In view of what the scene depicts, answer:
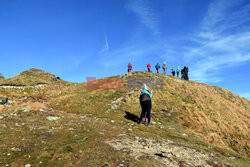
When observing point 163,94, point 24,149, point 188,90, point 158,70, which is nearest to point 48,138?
point 24,149

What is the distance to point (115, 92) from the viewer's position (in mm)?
24547

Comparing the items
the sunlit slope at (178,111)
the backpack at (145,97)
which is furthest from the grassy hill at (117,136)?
the backpack at (145,97)

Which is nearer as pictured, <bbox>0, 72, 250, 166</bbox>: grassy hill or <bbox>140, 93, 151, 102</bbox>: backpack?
<bbox>0, 72, 250, 166</bbox>: grassy hill

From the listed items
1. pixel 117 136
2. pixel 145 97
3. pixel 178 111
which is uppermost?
pixel 145 97

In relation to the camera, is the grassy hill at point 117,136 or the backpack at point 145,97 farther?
the backpack at point 145,97

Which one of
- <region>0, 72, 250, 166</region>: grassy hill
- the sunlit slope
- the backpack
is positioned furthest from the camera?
the sunlit slope

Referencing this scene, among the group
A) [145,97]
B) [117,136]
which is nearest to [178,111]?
[145,97]

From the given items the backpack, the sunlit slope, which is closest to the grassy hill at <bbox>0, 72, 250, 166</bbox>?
the sunlit slope

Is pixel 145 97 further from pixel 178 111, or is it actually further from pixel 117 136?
pixel 178 111

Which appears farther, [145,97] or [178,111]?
[178,111]

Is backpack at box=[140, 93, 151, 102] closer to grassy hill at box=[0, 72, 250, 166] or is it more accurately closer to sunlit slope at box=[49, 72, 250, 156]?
grassy hill at box=[0, 72, 250, 166]

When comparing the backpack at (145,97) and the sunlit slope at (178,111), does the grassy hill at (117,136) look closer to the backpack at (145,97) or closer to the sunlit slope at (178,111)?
the sunlit slope at (178,111)

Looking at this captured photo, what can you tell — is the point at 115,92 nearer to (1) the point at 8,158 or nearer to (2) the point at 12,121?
(2) the point at 12,121

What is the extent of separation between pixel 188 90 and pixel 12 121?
2587 centimetres
